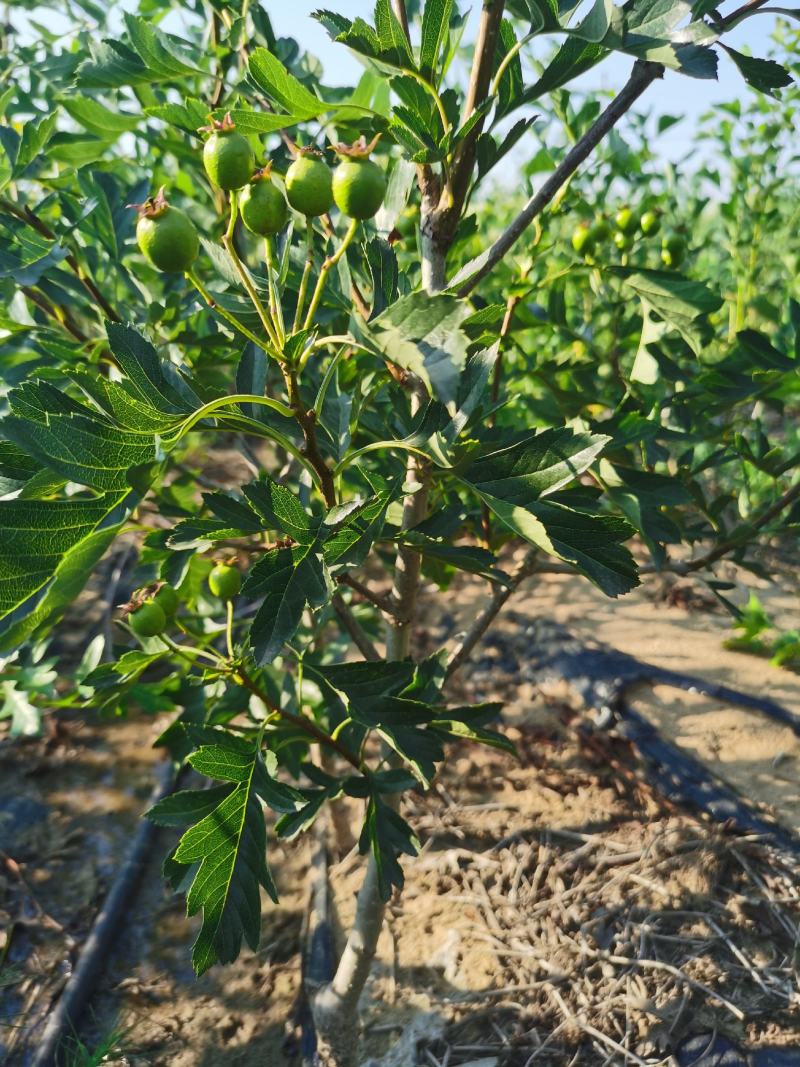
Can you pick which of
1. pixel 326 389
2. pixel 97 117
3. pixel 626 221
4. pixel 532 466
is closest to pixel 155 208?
pixel 326 389

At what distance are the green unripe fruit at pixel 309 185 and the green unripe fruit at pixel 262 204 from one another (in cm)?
2

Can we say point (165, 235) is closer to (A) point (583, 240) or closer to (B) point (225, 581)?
(B) point (225, 581)

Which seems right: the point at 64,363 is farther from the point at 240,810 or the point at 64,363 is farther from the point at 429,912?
the point at 429,912

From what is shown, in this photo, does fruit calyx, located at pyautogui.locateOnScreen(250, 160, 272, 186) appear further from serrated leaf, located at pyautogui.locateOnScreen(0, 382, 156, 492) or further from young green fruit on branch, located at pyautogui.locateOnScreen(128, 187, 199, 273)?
serrated leaf, located at pyautogui.locateOnScreen(0, 382, 156, 492)

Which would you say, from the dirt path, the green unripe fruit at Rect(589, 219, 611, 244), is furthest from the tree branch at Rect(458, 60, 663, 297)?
the dirt path

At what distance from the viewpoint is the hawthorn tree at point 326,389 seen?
81 cm

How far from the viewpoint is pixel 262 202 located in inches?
34.9

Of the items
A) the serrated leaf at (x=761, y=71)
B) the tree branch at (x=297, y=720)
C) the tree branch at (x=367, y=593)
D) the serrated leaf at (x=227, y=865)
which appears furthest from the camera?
the tree branch at (x=297, y=720)

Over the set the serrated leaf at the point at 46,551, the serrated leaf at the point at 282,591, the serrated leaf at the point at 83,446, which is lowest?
the serrated leaf at the point at 282,591

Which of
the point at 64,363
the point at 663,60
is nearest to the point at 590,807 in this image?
the point at 64,363

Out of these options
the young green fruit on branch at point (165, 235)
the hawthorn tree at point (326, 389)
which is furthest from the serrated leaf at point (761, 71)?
the young green fruit on branch at point (165, 235)

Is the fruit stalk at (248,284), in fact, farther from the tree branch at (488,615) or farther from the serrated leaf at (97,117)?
the tree branch at (488,615)

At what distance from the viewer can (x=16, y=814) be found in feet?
8.10

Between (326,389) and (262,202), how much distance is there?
0.24 m
